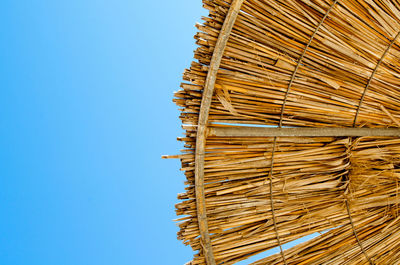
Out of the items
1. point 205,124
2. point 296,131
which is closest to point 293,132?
point 296,131

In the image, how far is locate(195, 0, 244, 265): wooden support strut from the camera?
6.77 ft

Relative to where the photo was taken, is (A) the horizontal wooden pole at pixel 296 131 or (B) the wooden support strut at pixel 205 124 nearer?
(B) the wooden support strut at pixel 205 124

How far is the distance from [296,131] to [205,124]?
754 millimetres

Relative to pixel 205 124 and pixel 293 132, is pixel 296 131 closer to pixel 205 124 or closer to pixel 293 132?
pixel 293 132

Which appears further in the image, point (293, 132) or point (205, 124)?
point (293, 132)

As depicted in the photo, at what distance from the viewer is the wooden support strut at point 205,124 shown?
81.3 inches

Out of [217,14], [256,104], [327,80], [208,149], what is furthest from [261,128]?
[217,14]

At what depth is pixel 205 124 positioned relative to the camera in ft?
7.41

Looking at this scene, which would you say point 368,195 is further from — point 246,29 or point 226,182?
point 246,29

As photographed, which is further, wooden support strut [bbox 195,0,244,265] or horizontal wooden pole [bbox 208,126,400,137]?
horizontal wooden pole [bbox 208,126,400,137]

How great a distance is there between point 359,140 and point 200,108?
1506mm

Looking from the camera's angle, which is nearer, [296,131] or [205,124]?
[205,124]

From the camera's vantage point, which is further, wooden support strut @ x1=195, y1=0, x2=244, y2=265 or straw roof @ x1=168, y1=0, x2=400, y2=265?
straw roof @ x1=168, y1=0, x2=400, y2=265

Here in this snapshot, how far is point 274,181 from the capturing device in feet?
8.52
